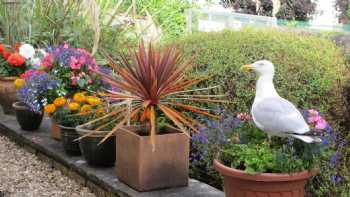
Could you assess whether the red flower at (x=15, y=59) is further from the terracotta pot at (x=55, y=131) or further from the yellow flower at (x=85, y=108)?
the yellow flower at (x=85, y=108)

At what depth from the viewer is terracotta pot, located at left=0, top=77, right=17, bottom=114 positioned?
5.62 metres

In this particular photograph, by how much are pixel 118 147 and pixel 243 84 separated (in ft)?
3.36

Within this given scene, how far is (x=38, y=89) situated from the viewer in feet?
14.6

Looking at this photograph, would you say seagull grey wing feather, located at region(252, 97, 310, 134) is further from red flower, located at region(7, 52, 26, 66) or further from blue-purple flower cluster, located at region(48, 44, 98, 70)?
red flower, located at region(7, 52, 26, 66)

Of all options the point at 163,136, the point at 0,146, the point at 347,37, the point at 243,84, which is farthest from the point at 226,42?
the point at 347,37

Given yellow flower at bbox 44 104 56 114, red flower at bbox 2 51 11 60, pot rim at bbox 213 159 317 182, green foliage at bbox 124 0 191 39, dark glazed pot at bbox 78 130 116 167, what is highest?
green foliage at bbox 124 0 191 39

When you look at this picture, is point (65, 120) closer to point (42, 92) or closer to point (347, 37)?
point (42, 92)

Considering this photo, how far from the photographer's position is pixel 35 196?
3846 millimetres

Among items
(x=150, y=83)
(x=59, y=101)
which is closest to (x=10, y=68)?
(x=59, y=101)

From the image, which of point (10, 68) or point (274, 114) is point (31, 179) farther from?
point (274, 114)

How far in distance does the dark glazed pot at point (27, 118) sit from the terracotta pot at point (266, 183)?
2753 millimetres

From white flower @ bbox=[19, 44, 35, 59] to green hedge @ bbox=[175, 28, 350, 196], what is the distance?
81.5 inches

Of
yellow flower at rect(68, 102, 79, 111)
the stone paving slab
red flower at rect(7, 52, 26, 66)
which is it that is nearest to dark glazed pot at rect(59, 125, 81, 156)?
the stone paving slab

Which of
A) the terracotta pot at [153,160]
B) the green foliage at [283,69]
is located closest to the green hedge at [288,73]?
the green foliage at [283,69]
